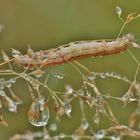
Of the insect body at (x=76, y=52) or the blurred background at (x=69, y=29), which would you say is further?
the blurred background at (x=69, y=29)

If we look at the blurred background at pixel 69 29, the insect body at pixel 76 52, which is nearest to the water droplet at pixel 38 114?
the insect body at pixel 76 52

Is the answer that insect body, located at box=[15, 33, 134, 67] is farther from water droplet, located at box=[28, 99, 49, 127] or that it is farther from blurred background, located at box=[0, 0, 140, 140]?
blurred background, located at box=[0, 0, 140, 140]

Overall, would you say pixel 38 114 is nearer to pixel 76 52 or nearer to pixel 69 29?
pixel 76 52

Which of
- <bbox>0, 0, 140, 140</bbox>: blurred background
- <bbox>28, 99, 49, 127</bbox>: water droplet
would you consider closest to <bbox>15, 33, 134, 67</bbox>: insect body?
<bbox>28, 99, 49, 127</bbox>: water droplet

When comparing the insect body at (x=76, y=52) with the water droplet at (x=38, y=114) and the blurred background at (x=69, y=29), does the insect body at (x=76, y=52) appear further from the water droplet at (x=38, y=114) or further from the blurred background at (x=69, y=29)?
the blurred background at (x=69, y=29)

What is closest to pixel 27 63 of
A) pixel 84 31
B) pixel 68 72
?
pixel 68 72

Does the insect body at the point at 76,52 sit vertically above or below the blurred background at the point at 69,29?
above

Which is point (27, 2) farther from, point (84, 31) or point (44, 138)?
point (44, 138)
